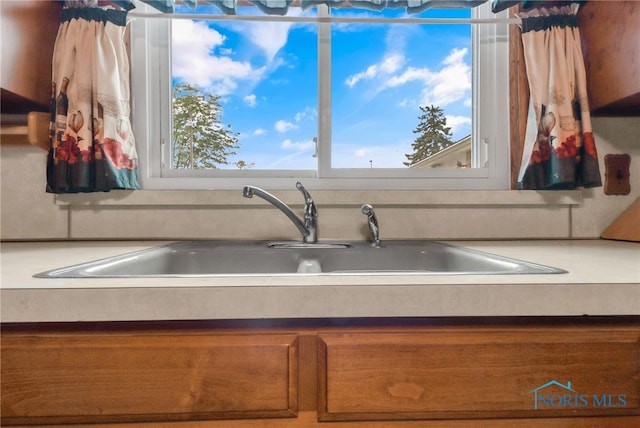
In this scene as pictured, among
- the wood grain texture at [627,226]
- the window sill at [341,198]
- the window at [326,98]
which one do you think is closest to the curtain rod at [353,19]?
the window at [326,98]

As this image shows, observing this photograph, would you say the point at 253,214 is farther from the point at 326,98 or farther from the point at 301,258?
the point at 326,98

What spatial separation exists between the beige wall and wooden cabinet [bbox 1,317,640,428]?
71cm

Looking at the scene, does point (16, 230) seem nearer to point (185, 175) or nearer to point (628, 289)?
point (185, 175)

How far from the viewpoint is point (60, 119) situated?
120cm

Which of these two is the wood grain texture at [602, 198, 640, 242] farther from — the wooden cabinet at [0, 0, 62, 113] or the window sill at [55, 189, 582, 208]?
the wooden cabinet at [0, 0, 62, 113]

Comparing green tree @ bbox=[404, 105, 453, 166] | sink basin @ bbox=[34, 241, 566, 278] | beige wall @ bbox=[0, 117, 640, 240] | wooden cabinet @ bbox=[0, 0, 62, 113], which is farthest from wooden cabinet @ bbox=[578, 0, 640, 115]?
wooden cabinet @ bbox=[0, 0, 62, 113]

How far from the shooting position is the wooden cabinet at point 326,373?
566mm

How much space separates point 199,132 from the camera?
1.51 metres

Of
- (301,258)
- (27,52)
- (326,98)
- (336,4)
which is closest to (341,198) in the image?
(301,258)

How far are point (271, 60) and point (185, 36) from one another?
13.7 inches

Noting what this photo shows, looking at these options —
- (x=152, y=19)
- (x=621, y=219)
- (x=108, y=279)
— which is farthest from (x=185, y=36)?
(x=621, y=219)

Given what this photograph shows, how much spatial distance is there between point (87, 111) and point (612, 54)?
169 centimetres

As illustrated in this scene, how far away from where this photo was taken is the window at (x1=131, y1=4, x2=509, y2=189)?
56.4 inches

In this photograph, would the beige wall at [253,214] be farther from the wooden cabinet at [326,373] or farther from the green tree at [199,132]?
the wooden cabinet at [326,373]
